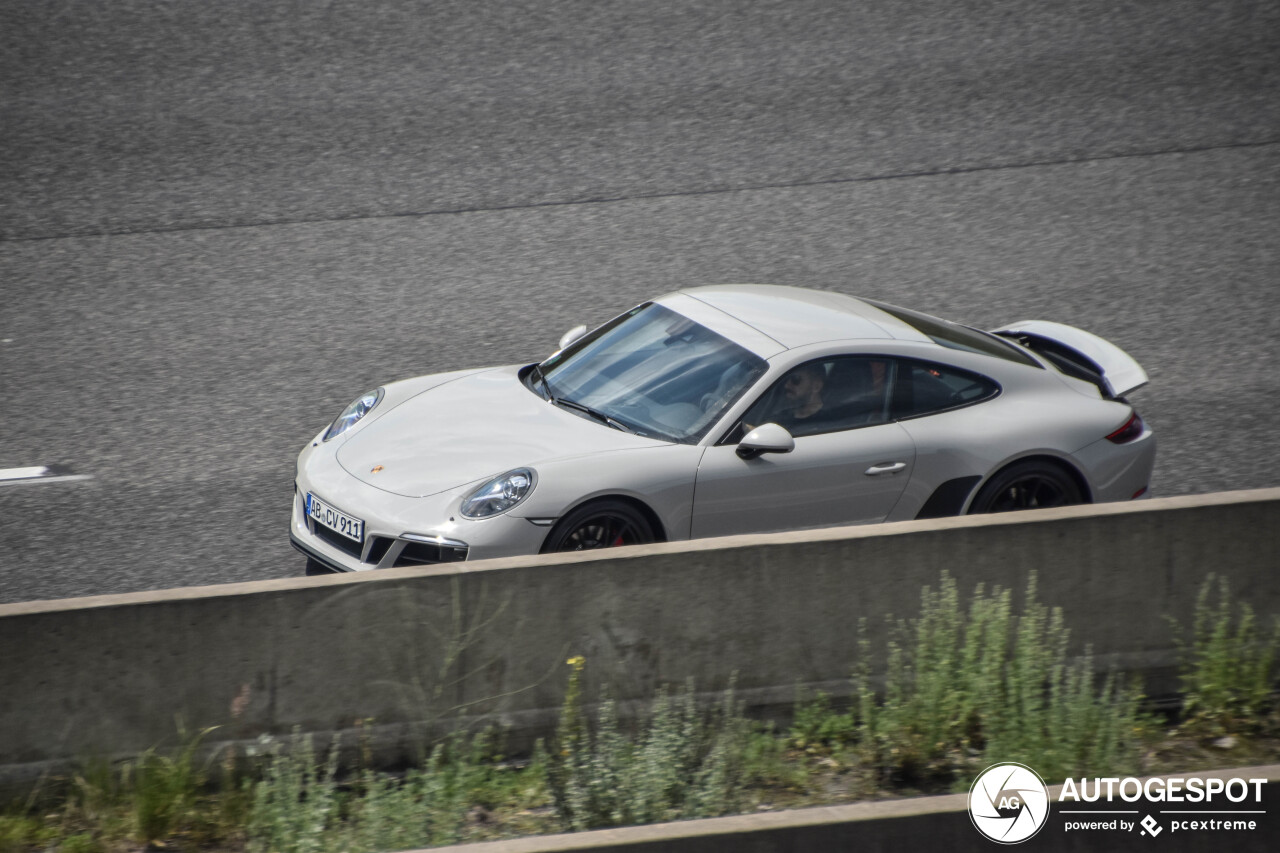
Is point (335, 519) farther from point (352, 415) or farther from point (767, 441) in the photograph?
point (767, 441)

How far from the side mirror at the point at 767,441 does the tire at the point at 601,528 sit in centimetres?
58

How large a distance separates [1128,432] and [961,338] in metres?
1.00

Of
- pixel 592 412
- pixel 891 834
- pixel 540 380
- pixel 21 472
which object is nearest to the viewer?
pixel 891 834

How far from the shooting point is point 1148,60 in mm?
14125

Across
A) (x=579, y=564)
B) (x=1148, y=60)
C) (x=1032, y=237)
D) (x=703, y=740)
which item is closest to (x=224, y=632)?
(x=579, y=564)

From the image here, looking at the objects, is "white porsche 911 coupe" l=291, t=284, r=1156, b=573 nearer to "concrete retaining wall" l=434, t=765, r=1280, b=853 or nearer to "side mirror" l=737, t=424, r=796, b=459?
"side mirror" l=737, t=424, r=796, b=459

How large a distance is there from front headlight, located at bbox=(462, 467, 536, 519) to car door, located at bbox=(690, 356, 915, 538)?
2.60ft

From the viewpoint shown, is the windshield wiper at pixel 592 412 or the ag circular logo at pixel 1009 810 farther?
the windshield wiper at pixel 592 412

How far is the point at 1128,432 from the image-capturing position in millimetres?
6840

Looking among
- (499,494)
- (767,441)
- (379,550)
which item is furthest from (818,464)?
(379,550)

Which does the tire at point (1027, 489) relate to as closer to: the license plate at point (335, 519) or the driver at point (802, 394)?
the driver at point (802, 394)

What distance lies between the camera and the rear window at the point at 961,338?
270 inches

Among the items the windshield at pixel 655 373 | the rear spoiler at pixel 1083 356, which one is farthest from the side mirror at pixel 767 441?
the rear spoiler at pixel 1083 356

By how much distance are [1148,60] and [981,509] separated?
9.61 meters
